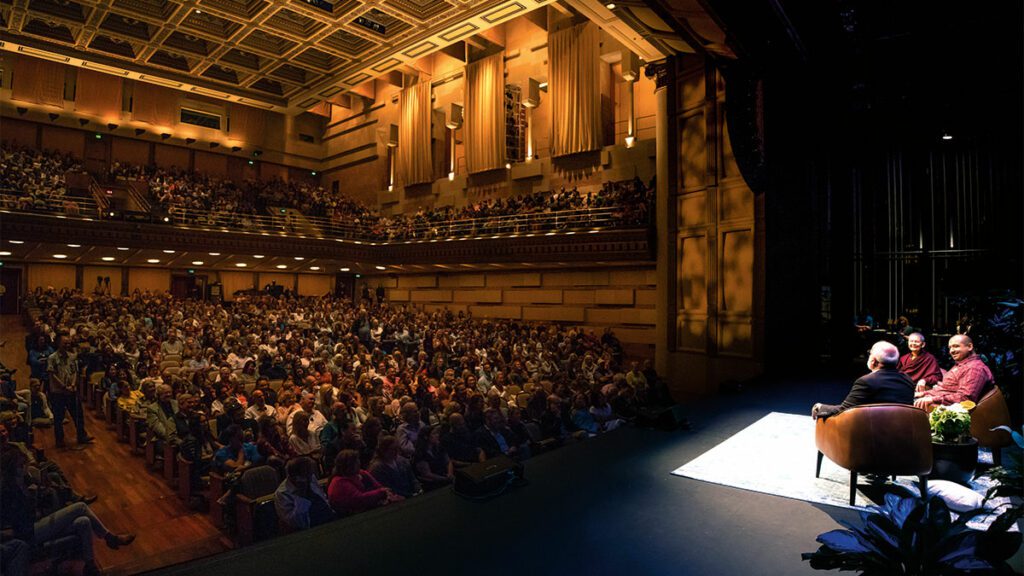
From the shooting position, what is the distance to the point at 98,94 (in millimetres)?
18016

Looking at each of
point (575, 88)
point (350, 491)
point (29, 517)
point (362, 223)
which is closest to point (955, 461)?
point (350, 491)

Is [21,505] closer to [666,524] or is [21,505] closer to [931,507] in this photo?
[666,524]

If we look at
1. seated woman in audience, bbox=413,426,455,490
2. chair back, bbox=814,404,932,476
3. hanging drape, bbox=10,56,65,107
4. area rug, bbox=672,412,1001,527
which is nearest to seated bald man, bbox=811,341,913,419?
chair back, bbox=814,404,932,476

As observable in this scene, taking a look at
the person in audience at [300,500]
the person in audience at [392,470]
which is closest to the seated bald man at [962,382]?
the person in audience at [392,470]

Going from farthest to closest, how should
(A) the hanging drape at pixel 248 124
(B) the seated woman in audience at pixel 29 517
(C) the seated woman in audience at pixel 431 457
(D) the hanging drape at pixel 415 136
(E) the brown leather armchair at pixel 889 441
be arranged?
1. (A) the hanging drape at pixel 248 124
2. (D) the hanging drape at pixel 415 136
3. (C) the seated woman in audience at pixel 431 457
4. (B) the seated woman in audience at pixel 29 517
5. (E) the brown leather armchair at pixel 889 441

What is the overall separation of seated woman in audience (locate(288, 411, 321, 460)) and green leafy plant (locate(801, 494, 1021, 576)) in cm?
413

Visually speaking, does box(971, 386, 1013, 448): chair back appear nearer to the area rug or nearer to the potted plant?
the area rug

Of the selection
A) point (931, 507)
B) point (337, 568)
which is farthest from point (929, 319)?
point (337, 568)

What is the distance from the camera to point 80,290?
16719mm

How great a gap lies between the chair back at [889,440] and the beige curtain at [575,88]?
1242cm

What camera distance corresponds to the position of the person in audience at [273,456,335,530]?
11.3ft

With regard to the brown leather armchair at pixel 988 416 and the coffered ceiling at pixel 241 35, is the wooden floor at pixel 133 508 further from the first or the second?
the coffered ceiling at pixel 241 35

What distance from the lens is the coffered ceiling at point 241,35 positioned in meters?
14.2

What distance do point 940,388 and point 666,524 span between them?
252 centimetres
